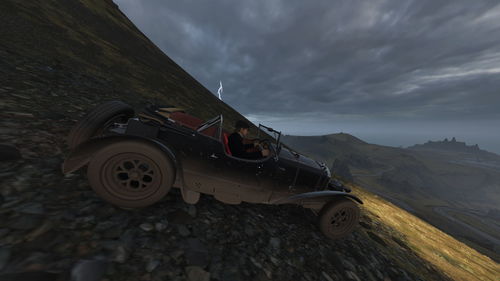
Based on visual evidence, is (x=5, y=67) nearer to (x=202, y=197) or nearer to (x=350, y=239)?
(x=202, y=197)

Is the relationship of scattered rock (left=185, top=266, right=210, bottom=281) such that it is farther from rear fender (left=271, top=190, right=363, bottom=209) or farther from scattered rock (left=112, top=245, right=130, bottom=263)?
rear fender (left=271, top=190, right=363, bottom=209)

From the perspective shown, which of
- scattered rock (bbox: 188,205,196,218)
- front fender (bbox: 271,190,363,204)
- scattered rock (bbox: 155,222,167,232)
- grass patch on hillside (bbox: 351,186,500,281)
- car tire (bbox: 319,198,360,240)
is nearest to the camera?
scattered rock (bbox: 155,222,167,232)

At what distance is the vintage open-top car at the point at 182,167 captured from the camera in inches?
143

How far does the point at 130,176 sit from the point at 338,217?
507 centimetres

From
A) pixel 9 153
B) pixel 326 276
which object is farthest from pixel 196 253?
pixel 9 153

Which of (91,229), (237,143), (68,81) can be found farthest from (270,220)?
(68,81)

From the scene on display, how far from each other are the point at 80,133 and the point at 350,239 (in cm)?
749

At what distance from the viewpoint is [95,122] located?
4496 mm

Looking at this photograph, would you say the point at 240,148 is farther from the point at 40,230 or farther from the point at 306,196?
the point at 40,230

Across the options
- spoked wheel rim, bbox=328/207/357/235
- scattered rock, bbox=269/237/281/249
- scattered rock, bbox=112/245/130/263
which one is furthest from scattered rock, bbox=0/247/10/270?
spoked wheel rim, bbox=328/207/357/235

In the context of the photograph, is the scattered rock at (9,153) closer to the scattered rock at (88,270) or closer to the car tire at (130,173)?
the car tire at (130,173)

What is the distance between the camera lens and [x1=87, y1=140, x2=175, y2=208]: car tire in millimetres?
3553

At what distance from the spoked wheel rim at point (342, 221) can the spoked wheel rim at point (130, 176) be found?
440cm

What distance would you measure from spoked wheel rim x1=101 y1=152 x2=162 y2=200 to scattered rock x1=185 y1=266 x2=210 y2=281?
1.48 m
